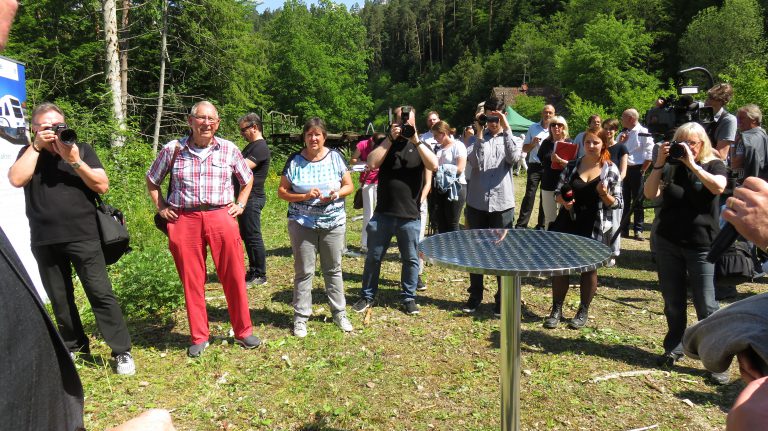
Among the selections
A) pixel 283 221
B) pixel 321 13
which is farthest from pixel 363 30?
pixel 283 221

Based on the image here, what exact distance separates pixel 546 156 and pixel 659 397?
3388 millimetres

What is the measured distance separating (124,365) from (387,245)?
250 centimetres

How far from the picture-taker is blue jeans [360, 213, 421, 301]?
5.02 meters

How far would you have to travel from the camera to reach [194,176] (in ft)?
13.2

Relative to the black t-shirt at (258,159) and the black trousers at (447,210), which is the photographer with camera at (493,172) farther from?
the black t-shirt at (258,159)

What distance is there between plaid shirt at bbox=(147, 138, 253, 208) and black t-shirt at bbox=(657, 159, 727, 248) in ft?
11.5

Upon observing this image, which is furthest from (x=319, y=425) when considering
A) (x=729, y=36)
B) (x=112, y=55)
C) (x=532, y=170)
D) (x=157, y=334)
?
(x=729, y=36)

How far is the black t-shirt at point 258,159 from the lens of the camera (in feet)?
19.0

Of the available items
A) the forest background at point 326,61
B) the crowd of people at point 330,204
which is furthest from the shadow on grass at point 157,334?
the crowd of people at point 330,204

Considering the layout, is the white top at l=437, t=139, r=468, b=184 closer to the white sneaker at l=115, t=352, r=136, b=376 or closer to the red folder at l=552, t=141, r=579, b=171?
the red folder at l=552, t=141, r=579, b=171

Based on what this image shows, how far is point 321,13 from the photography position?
59562 millimetres

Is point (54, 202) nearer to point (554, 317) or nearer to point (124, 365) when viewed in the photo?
point (124, 365)

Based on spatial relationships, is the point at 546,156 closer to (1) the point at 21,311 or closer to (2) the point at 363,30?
(1) the point at 21,311

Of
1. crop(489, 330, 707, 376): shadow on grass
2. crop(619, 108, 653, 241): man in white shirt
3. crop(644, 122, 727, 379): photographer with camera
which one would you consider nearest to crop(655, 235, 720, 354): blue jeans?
crop(644, 122, 727, 379): photographer with camera
